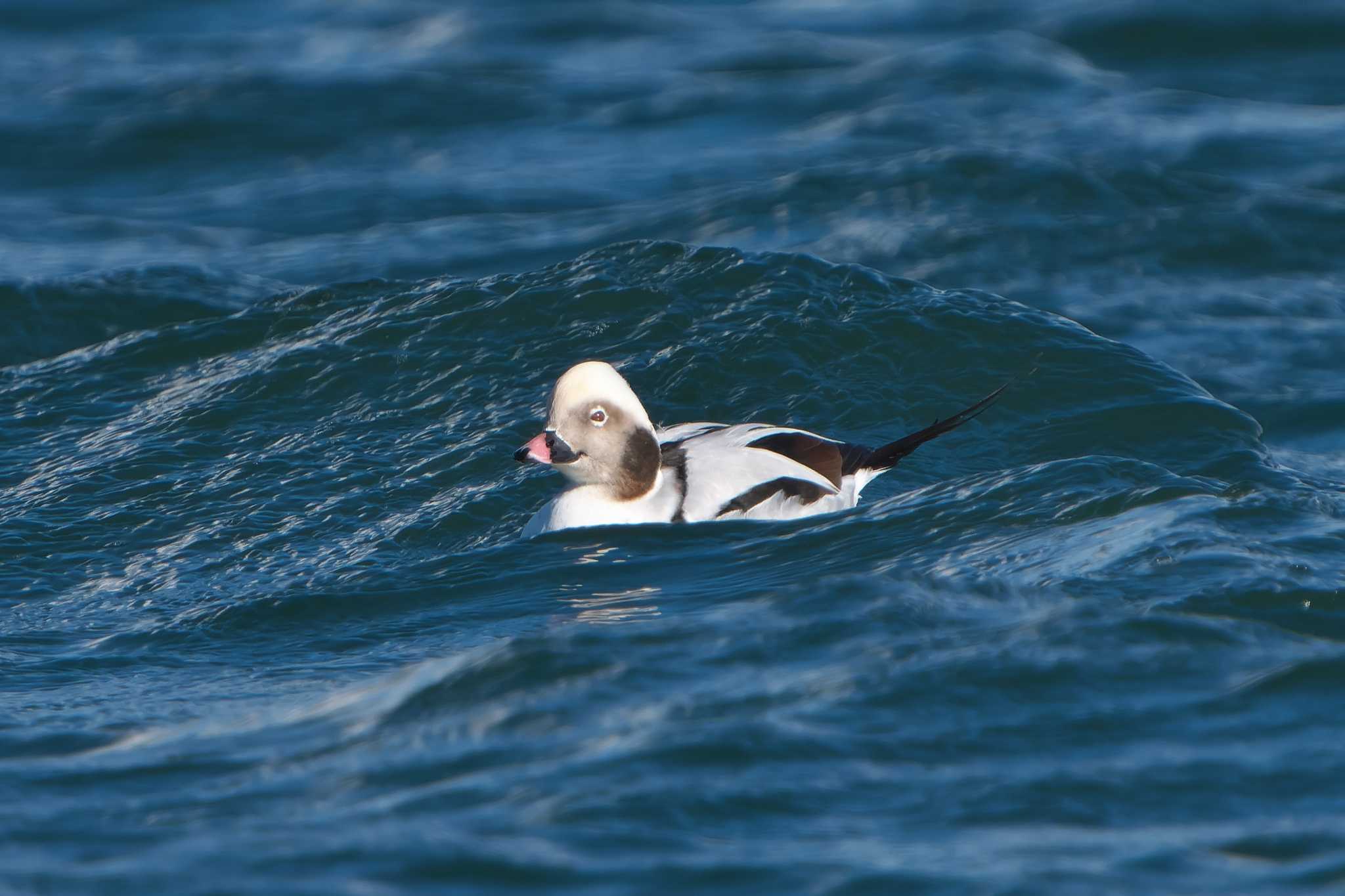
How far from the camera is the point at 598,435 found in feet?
23.9

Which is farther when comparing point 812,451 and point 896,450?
point 896,450

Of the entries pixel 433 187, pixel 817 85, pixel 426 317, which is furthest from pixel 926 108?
pixel 426 317

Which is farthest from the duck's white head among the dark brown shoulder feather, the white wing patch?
the dark brown shoulder feather

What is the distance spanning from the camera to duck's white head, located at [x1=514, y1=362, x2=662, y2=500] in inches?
284

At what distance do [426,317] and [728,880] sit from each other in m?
6.05

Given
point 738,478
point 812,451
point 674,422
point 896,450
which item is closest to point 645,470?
point 738,478

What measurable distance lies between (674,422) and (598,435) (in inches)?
59.9

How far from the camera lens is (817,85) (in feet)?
52.9

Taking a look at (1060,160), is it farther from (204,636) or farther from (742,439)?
(204,636)

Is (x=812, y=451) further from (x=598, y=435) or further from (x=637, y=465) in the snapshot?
(x=598, y=435)

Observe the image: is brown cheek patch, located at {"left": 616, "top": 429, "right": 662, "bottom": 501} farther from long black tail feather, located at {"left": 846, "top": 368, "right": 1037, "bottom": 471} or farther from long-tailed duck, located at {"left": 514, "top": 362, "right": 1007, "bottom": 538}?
long black tail feather, located at {"left": 846, "top": 368, "right": 1037, "bottom": 471}

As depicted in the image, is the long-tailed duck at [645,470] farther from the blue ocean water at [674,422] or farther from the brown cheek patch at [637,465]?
the blue ocean water at [674,422]

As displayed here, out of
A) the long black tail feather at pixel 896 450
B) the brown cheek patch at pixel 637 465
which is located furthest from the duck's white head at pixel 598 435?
the long black tail feather at pixel 896 450

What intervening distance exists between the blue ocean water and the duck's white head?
316 mm
